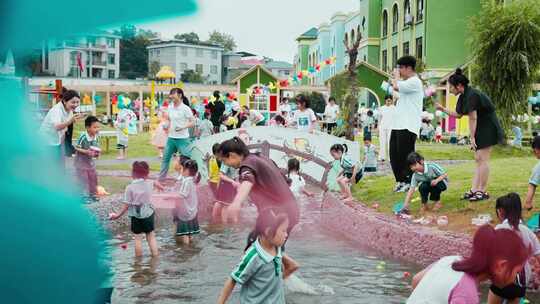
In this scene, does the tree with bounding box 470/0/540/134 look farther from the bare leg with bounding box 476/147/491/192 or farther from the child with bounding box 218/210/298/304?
the child with bounding box 218/210/298/304

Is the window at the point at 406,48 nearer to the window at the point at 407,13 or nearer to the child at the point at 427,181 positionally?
the window at the point at 407,13

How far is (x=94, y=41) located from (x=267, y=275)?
5.70 feet

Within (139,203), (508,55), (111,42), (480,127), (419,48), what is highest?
(419,48)

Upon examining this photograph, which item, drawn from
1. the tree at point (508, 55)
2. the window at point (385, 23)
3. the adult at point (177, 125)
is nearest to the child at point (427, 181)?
the adult at point (177, 125)

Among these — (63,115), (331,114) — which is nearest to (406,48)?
(331,114)

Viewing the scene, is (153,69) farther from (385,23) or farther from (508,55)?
(385,23)

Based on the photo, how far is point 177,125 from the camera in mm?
10406

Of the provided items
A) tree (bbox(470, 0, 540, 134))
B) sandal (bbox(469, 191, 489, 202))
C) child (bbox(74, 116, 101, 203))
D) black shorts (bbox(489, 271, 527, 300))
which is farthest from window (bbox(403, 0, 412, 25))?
black shorts (bbox(489, 271, 527, 300))

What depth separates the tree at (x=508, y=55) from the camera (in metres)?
18.2

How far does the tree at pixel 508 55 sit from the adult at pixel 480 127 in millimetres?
10250

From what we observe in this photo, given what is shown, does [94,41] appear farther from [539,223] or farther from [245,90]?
[245,90]

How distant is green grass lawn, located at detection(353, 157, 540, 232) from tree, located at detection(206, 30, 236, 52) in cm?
455

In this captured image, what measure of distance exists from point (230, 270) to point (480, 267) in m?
4.42

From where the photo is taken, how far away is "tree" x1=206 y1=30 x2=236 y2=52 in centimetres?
377
